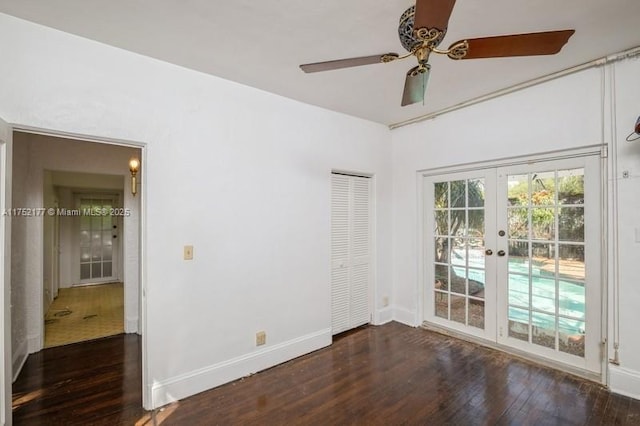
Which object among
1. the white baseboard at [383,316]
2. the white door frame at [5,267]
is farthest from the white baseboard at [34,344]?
the white baseboard at [383,316]

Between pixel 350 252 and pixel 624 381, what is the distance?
8.35 feet

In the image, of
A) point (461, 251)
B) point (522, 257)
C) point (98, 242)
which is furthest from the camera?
point (98, 242)

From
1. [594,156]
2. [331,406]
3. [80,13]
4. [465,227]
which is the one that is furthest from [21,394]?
[594,156]

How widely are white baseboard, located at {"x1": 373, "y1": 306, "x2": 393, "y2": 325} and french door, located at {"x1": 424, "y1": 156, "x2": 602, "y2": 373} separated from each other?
48cm

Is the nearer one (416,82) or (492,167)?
(416,82)

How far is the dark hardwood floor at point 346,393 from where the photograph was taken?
6.71ft

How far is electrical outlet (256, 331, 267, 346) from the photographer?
2726 mm

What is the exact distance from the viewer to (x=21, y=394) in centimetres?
229

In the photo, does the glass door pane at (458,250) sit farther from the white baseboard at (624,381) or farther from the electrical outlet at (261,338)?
the electrical outlet at (261,338)

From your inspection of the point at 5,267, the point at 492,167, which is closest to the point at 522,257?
the point at 492,167

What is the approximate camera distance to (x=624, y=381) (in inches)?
88.4

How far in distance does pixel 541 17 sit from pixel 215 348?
133 inches

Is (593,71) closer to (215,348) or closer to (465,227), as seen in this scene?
(465,227)

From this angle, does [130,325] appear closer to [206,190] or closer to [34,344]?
[34,344]
